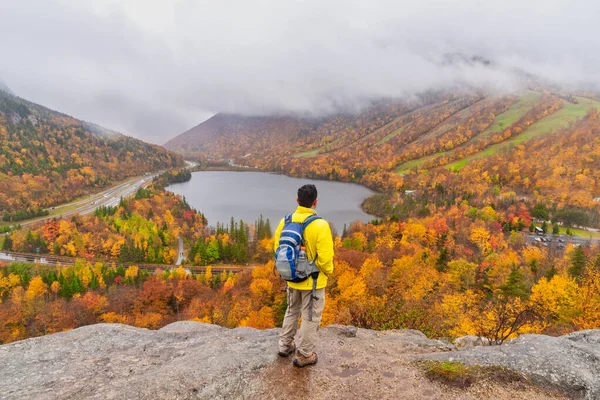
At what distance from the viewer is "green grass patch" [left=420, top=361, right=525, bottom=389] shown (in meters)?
5.88

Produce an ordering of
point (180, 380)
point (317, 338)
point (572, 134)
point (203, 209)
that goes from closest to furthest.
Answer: point (180, 380) < point (317, 338) < point (203, 209) < point (572, 134)

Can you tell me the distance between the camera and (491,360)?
664 cm

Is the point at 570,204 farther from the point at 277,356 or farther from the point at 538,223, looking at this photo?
the point at 277,356

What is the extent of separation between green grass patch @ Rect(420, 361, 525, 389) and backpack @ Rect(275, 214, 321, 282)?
3.27 m

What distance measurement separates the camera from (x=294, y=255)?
552 cm

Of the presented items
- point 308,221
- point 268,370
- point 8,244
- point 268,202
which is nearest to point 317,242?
point 308,221

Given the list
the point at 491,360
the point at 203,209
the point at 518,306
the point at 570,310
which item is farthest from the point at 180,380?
the point at 203,209

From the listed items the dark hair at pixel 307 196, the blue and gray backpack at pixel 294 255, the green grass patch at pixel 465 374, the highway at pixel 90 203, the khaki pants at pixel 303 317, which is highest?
the dark hair at pixel 307 196

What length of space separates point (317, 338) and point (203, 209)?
137 m

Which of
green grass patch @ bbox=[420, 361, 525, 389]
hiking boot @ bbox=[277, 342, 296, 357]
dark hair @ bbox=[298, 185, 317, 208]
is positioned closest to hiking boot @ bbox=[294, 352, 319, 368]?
hiking boot @ bbox=[277, 342, 296, 357]

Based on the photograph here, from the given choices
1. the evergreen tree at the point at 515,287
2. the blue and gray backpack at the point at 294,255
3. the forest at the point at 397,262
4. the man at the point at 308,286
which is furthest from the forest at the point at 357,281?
the blue and gray backpack at the point at 294,255

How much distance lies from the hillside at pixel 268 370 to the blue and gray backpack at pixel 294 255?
7.15 ft

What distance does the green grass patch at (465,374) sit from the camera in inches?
232

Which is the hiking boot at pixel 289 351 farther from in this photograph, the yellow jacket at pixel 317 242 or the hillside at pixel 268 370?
the yellow jacket at pixel 317 242
